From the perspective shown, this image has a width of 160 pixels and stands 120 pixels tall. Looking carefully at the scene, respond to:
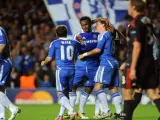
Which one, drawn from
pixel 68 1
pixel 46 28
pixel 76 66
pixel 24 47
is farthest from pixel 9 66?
pixel 46 28

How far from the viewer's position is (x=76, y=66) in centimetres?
1273

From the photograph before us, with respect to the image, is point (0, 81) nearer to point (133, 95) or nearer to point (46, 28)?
point (133, 95)


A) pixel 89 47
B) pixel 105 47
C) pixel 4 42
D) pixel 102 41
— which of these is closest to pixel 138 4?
pixel 4 42

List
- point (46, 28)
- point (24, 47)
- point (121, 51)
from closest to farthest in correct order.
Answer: point (121, 51), point (24, 47), point (46, 28)

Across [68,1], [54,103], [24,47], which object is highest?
[68,1]

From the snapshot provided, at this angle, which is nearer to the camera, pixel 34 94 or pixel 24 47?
pixel 34 94

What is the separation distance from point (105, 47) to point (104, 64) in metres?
0.33

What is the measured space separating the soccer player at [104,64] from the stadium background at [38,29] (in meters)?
4.65

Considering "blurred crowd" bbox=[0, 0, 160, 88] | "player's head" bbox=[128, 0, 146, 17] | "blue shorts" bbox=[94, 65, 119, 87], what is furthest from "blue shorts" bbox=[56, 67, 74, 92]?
"blurred crowd" bbox=[0, 0, 160, 88]

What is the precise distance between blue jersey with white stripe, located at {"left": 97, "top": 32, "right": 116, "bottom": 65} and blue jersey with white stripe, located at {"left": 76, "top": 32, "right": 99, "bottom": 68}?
0.88 feet

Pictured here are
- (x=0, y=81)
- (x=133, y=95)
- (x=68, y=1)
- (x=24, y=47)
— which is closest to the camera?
(x=133, y=95)

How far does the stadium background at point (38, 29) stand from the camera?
57.0ft

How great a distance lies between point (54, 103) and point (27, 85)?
45.5 inches

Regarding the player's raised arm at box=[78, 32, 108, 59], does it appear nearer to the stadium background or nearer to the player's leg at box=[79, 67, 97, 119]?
the player's leg at box=[79, 67, 97, 119]
